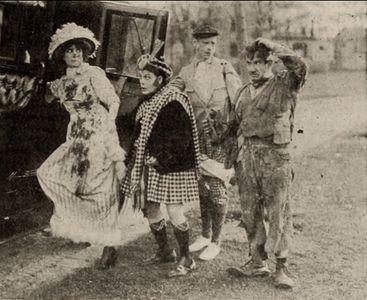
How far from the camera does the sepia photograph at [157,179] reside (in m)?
4.34

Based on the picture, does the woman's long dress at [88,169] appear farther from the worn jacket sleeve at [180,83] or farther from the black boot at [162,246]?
the worn jacket sleeve at [180,83]

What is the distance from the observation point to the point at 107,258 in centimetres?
469

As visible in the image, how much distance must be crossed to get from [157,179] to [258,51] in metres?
1.26

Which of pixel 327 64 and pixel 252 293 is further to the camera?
pixel 327 64

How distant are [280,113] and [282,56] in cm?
50

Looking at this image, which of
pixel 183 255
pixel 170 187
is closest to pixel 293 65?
pixel 170 187

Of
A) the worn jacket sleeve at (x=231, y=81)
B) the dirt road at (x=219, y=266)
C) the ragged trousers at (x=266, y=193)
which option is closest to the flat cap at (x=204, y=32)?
the worn jacket sleeve at (x=231, y=81)

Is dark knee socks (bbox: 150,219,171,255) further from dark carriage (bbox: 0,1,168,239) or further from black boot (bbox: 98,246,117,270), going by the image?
dark carriage (bbox: 0,1,168,239)

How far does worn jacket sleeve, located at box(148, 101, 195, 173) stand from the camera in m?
4.39

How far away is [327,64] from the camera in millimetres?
25094

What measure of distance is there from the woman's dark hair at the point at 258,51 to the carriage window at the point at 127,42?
274 cm

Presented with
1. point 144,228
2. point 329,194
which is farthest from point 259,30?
point 144,228

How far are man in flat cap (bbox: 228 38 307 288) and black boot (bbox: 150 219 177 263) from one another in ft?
2.15

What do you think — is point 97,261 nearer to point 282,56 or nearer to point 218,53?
point 282,56
